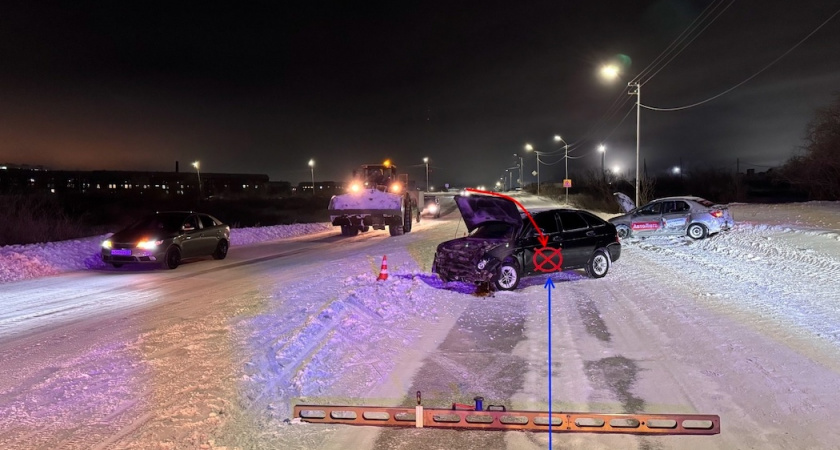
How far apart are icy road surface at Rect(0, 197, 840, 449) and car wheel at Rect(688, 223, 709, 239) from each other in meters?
5.18

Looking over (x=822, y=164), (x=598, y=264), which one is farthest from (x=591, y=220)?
(x=822, y=164)

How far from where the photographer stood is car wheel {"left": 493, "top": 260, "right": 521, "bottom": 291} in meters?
10.2

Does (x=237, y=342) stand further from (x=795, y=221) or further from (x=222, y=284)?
(x=795, y=221)

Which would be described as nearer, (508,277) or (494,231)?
(508,277)

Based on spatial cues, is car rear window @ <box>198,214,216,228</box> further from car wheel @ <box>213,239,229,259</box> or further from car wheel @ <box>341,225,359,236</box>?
car wheel @ <box>341,225,359,236</box>

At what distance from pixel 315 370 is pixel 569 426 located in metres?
2.83

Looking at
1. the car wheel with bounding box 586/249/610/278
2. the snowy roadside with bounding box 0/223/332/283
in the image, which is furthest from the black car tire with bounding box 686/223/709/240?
the snowy roadside with bounding box 0/223/332/283

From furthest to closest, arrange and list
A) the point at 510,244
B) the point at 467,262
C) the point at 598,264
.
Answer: the point at 598,264
the point at 510,244
the point at 467,262

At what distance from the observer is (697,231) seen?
56.3 ft

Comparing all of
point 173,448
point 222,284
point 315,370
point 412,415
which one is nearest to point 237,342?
point 315,370

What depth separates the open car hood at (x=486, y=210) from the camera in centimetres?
1017

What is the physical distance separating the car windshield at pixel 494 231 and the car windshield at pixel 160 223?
8859mm

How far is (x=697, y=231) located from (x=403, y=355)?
1473 cm

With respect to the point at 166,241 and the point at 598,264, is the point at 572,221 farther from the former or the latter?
the point at 166,241
